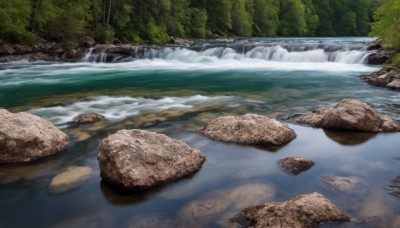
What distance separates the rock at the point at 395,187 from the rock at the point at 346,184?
14.9 inches

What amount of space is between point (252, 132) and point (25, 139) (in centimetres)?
436

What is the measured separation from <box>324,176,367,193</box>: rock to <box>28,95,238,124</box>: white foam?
6.22 m

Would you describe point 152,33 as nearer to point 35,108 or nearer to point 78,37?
point 78,37

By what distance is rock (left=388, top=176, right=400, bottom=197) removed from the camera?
227 inches

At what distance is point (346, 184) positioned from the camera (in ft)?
19.9

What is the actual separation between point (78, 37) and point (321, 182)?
33507 millimetres

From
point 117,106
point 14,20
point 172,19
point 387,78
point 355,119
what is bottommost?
point 117,106

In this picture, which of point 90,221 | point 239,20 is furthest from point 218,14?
point 90,221

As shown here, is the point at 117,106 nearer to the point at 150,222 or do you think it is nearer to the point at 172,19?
the point at 150,222

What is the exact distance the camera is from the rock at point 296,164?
22.0 feet

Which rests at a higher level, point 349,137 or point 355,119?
point 355,119

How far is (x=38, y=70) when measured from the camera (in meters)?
24.8

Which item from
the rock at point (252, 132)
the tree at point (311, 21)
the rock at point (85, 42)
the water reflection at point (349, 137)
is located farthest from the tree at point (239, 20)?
the rock at point (252, 132)

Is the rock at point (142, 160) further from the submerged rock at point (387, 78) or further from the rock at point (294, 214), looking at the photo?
the submerged rock at point (387, 78)
